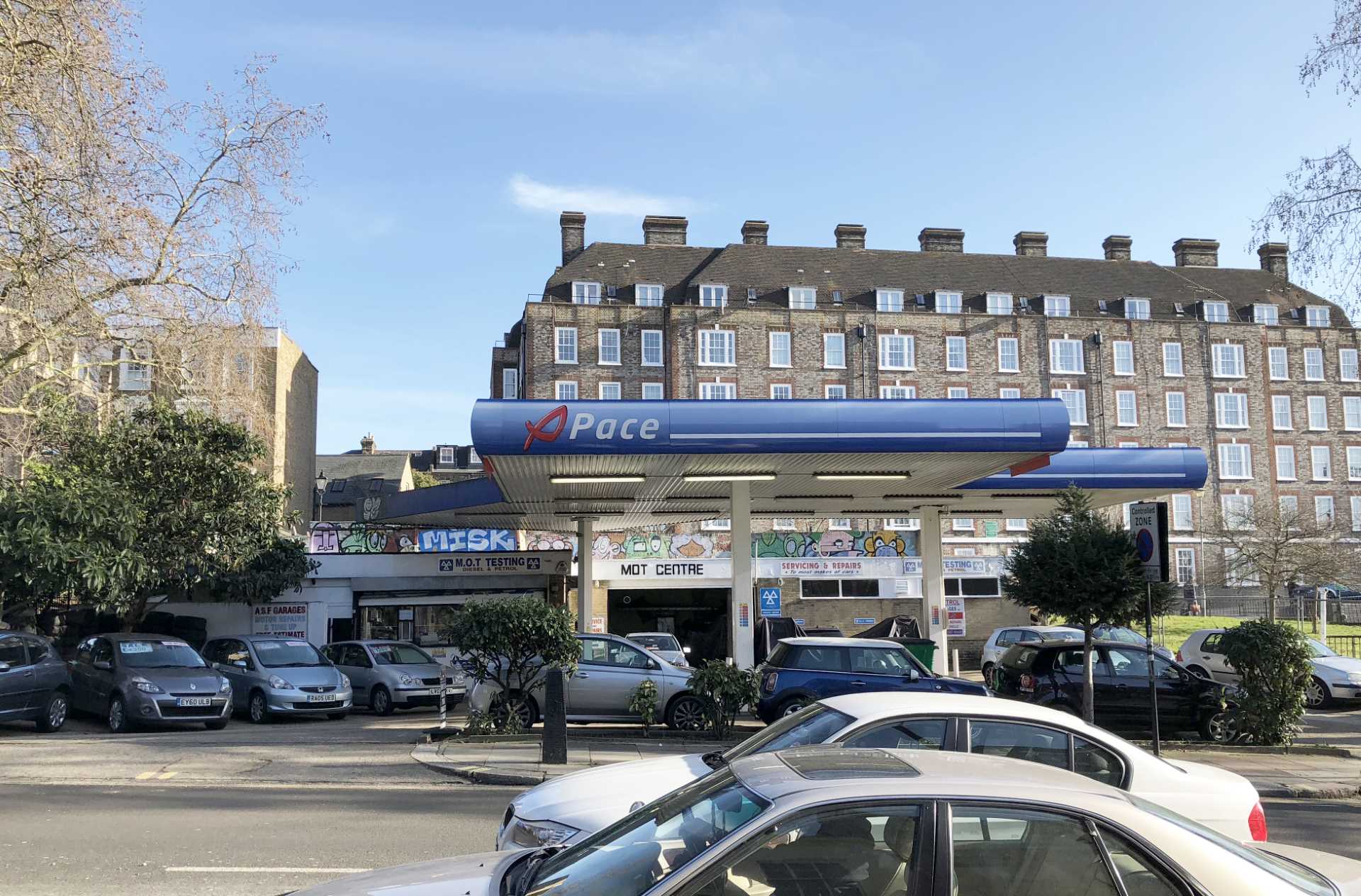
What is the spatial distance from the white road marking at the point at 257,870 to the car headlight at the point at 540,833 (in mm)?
1781

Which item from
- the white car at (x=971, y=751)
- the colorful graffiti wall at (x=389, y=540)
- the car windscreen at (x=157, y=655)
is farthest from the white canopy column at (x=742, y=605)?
the colorful graffiti wall at (x=389, y=540)

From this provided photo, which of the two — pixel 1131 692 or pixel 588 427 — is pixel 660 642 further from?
pixel 1131 692

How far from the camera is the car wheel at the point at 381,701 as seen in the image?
21.5 m

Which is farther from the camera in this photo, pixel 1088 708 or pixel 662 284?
pixel 662 284

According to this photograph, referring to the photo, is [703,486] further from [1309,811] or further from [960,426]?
[1309,811]

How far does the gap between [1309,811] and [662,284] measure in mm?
50160

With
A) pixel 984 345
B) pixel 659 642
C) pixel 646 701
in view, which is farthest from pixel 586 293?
pixel 646 701

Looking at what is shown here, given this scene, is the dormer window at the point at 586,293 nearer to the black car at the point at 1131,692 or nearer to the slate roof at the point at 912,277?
the slate roof at the point at 912,277

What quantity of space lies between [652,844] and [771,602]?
30772mm

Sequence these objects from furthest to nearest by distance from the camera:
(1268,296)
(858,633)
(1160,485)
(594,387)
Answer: (1268,296) < (594,387) < (858,633) < (1160,485)

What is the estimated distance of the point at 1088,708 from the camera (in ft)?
51.2

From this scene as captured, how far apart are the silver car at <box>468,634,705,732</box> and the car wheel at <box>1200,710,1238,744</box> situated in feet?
25.1

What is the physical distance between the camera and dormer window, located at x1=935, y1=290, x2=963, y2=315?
6097cm

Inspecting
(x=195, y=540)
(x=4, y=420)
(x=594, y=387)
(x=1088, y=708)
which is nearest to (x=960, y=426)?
(x=1088, y=708)
